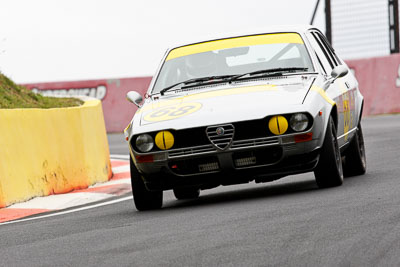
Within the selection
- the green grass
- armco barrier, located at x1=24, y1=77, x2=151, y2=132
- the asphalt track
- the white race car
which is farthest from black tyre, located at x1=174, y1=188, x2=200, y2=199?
armco barrier, located at x1=24, y1=77, x2=151, y2=132

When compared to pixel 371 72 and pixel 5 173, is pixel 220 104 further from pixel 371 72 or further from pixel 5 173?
pixel 371 72

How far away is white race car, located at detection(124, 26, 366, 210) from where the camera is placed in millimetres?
7680

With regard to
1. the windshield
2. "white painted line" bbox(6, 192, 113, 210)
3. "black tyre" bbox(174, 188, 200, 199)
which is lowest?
"white painted line" bbox(6, 192, 113, 210)

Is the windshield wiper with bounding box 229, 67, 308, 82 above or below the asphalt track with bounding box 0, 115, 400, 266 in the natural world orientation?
above

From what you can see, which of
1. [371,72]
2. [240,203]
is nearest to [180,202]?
[240,203]

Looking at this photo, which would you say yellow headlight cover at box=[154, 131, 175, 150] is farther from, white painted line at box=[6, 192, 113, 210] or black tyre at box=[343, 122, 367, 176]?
black tyre at box=[343, 122, 367, 176]

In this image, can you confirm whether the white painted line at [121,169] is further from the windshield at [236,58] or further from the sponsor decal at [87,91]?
the sponsor decal at [87,91]

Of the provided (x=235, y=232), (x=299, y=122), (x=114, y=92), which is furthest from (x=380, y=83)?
(x=235, y=232)

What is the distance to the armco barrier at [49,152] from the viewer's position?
9.93 meters

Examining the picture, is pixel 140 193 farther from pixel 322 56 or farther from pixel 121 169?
pixel 121 169

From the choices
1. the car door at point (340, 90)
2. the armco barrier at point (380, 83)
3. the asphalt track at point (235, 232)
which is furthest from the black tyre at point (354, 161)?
the armco barrier at point (380, 83)

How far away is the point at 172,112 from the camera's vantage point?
7.95m

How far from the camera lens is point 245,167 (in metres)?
7.77

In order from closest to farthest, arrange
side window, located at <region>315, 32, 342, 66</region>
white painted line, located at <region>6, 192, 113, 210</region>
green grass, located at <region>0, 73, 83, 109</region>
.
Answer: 1. white painted line, located at <region>6, 192, 113, 210</region>
2. side window, located at <region>315, 32, 342, 66</region>
3. green grass, located at <region>0, 73, 83, 109</region>
